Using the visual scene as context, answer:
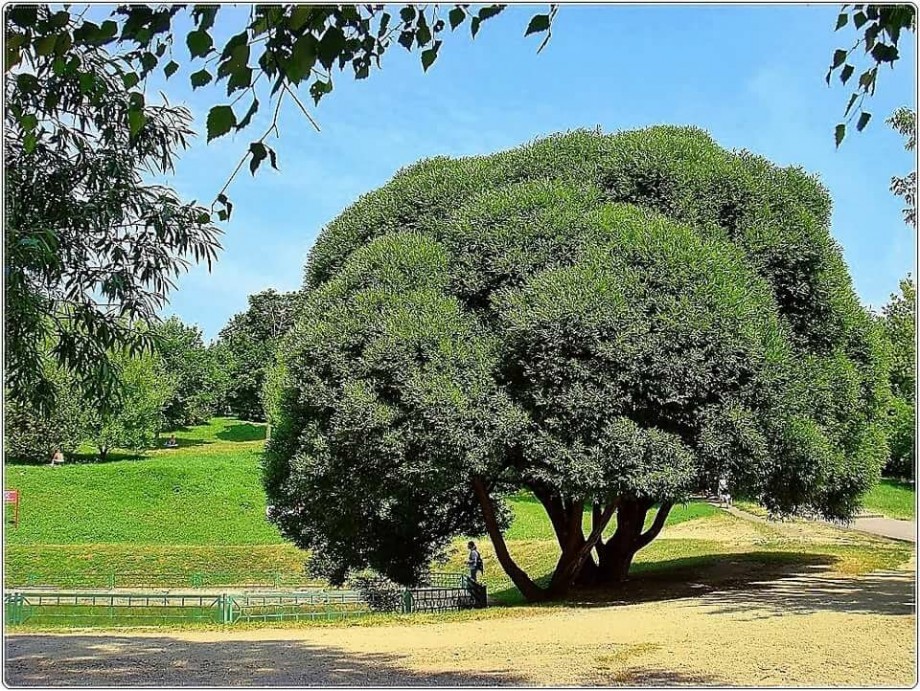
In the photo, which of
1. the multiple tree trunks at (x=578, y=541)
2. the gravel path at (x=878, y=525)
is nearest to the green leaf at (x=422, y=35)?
the multiple tree trunks at (x=578, y=541)

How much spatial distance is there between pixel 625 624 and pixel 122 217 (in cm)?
667

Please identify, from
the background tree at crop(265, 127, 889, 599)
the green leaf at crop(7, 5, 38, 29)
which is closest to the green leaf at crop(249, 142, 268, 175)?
the green leaf at crop(7, 5, 38, 29)

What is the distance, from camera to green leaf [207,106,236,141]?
3.36 m

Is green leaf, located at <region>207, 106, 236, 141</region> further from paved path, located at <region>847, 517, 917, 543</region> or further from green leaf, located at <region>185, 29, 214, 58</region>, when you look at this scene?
paved path, located at <region>847, 517, 917, 543</region>

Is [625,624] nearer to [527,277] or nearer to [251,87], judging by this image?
[527,277]

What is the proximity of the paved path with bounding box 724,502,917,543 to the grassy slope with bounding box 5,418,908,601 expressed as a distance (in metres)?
1.61

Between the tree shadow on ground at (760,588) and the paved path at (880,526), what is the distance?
225 inches

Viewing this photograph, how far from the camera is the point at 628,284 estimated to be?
10711 mm

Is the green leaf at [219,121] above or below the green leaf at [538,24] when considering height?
below

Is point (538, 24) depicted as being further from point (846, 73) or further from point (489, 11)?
point (846, 73)

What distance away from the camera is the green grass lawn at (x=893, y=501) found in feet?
97.5

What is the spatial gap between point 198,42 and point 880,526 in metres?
25.9

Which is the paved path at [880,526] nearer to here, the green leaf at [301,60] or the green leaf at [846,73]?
the green leaf at [846,73]

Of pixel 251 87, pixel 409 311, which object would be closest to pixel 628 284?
pixel 409 311
